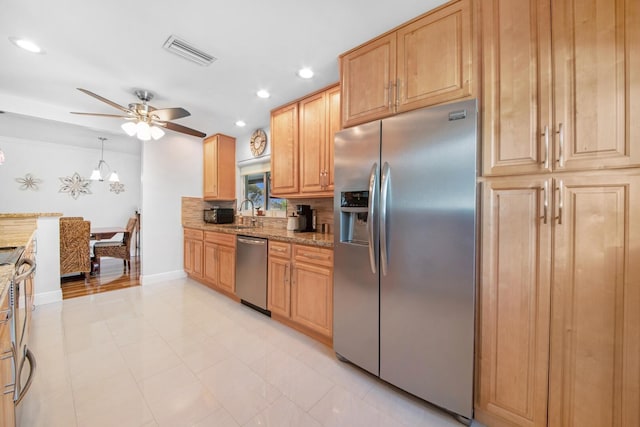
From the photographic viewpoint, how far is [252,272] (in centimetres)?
275

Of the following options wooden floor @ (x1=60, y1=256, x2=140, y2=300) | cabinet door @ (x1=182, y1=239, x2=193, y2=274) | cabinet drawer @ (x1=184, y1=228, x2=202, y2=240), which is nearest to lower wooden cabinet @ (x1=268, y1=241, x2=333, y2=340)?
cabinet drawer @ (x1=184, y1=228, x2=202, y2=240)

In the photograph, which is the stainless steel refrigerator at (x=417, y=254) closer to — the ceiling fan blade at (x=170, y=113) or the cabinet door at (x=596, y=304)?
the cabinet door at (x=596, y=304)

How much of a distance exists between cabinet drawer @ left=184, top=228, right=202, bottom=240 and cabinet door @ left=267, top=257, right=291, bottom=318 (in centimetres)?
180

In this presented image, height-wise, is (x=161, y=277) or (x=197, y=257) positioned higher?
(x=197, y=257)

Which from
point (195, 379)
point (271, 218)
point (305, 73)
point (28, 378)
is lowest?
point (195, 379)

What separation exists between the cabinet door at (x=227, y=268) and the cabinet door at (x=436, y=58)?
2.53m

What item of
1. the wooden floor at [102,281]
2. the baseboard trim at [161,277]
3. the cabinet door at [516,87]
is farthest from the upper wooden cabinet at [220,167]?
the cabinet door at [516,87]

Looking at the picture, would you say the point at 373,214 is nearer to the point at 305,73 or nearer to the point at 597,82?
the point at 597,82

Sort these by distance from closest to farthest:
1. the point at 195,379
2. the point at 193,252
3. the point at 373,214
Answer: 1. the point at 373,214
2. the point at 195,379
3. the point at 193,252

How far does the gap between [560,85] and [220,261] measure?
3.49 meters

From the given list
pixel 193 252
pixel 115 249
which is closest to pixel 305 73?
pixel 193 252

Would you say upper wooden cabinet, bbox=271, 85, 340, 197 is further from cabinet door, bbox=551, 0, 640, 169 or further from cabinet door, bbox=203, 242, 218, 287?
cabinet door, bbox=551, 0, 640, 169

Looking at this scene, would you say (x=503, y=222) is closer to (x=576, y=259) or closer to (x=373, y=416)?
(x=576, y=259)

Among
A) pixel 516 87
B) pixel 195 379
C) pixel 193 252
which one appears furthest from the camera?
pixel 193 252
